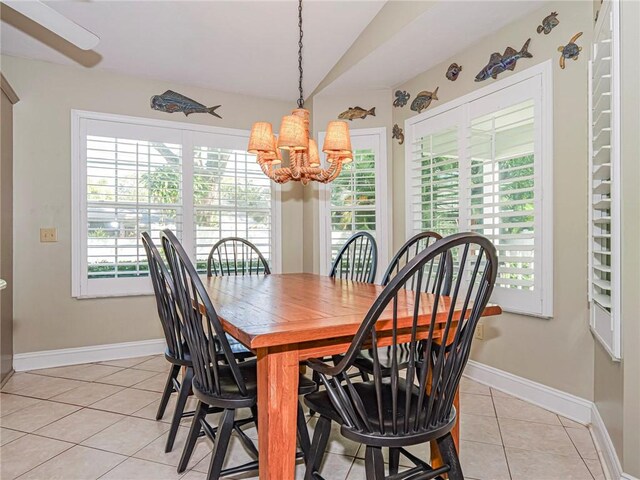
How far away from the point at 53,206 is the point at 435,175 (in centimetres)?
314

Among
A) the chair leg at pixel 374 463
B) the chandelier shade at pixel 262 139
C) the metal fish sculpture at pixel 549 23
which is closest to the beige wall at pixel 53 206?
the chandelier shade at pixel 262 139

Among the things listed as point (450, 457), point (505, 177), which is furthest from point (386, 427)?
point (505, 177)

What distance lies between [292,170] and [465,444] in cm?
171

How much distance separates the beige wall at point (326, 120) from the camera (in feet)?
12.8

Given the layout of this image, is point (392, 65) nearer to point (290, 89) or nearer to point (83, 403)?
point (290, 89)

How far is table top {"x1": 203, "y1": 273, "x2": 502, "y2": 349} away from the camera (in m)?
1.26

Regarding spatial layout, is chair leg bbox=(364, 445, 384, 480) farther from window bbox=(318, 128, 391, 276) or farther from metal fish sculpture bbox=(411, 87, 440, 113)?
metal fish sculpture bbox=(411, 87, 440, 113)

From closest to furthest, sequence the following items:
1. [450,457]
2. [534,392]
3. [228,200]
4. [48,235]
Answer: [450,457]
[534,392]
[48,235]
[228,200]

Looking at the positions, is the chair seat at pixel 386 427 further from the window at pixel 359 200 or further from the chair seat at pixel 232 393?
the window at pixel 359 200

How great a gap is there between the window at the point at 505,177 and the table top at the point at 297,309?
100 cm

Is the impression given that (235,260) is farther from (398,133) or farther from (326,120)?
(398,133)

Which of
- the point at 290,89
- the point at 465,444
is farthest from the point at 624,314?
the point at 290,89

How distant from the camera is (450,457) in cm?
133

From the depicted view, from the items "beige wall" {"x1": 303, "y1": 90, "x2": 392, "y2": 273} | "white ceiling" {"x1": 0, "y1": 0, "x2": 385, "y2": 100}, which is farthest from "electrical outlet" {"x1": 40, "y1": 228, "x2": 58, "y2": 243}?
"beige wall" {"x1": 303, "y1": 90, "x2": 392, "y2": 273}
